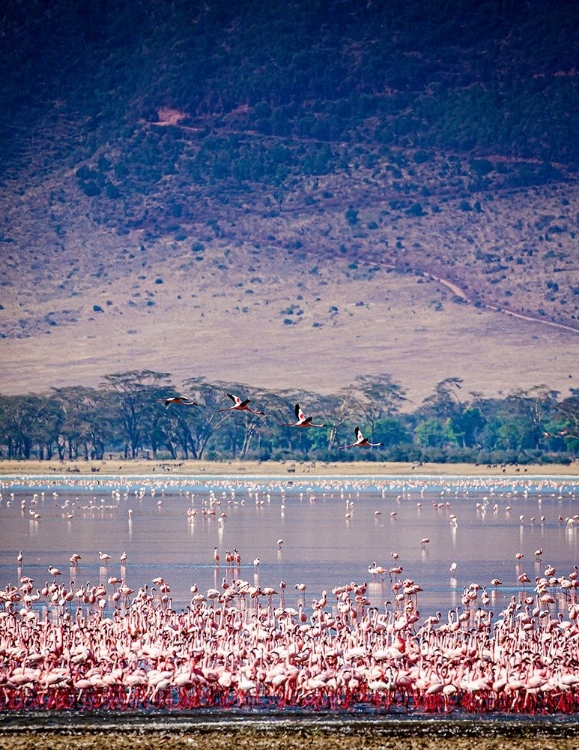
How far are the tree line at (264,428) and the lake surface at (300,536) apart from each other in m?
30.4

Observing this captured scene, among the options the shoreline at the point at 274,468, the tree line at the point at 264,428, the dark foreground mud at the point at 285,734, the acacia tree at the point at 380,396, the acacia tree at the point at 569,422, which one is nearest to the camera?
the dark foreground mud at the point at 285,734

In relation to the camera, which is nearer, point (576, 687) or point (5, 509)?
point (576, 687)

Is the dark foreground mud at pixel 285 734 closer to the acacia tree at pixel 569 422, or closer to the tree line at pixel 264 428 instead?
the tree line at pixel 264 428

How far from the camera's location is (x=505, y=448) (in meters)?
127

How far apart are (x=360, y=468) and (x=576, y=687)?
275 ft

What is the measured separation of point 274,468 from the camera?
104m

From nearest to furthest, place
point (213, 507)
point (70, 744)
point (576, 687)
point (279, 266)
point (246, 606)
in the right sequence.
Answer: point (70, 744)
point (576, 687)
point (246, 606)
point (213, 507)
point (279, 266)

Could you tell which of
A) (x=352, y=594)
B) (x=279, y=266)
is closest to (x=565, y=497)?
(x=352, y=594)

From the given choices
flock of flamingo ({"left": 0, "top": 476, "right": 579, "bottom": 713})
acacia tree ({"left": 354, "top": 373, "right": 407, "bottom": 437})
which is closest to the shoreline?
acacia tree ({"left": 354, "top": 373, "right": 407, "bottom": 437})

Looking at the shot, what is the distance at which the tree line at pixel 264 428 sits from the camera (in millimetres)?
113500

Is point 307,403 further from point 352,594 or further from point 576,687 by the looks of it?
point 576,687

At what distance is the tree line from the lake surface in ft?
99.8

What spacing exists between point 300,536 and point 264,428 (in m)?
69.4

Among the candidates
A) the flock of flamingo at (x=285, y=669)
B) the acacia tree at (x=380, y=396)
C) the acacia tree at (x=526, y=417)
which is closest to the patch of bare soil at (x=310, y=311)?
the acacia tree at (x=380, y=396)
